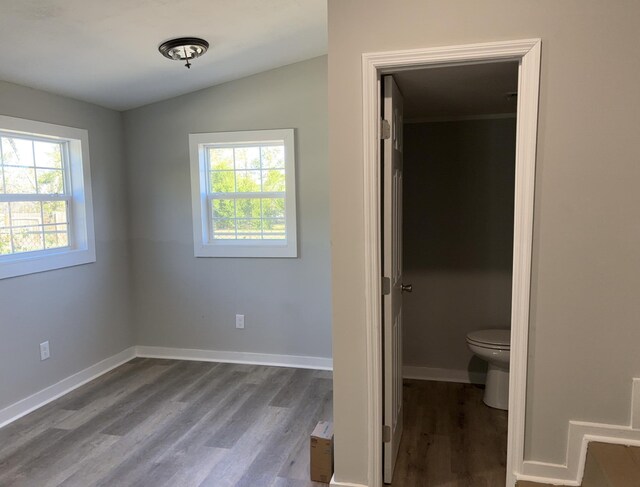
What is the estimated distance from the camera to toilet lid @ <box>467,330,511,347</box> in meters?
2.86

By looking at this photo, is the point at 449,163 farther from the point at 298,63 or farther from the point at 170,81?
the point at 170,81

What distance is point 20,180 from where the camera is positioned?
3111 millimetres

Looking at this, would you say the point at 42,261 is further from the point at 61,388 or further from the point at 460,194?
the point at 460,194

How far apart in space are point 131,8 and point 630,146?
92.2 inches

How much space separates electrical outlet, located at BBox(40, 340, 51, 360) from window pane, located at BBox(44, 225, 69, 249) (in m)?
0.71

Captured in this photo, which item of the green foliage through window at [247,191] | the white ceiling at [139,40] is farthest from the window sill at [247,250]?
the white ceiling at [139,40]

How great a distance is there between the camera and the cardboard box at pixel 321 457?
7.24 ft

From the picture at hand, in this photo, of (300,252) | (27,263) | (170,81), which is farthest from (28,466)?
(170,81)

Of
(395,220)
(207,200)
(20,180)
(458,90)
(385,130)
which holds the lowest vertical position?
(395,220)

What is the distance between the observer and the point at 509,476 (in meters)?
1.88

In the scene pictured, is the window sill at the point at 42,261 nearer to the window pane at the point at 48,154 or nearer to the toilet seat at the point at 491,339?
the window pane at the point at 48,154

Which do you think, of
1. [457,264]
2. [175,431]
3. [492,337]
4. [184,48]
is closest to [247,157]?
[184,48]

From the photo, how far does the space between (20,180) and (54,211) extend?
0.35 meters

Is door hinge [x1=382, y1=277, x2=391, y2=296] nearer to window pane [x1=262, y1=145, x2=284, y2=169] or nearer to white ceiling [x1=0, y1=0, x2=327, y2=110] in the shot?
white ceiling [x1=0, y1=0, x2=327, y2=110]
